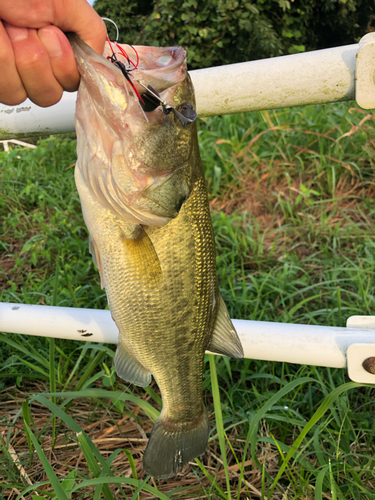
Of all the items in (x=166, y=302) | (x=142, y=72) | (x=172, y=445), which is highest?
(x=142, y=72)

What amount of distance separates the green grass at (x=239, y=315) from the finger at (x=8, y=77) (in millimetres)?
1009

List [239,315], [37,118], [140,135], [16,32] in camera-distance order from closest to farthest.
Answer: [16,32] < [140,135] < [37,118] < [239,315]

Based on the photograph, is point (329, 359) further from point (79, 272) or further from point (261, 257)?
point (79, 272)

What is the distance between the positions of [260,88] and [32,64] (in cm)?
70

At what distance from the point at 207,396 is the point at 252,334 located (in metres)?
0.91

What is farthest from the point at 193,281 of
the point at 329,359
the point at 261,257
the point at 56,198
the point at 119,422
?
the point at 56,198

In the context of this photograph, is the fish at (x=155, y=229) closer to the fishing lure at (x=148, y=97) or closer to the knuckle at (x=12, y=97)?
the fishing lure at (x=148, y=97)

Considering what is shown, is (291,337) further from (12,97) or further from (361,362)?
(12,97)

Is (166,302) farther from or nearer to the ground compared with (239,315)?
farther from the ground

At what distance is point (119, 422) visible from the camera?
2.14m

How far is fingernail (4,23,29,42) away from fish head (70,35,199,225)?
15cm

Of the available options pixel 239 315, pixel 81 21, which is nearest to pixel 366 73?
pixel 81 21

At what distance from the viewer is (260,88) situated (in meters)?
1.30

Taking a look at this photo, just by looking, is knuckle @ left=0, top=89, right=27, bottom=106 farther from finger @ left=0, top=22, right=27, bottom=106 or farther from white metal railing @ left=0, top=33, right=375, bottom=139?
white metal railing @ left=0, top=33, right=375, bottom=139
